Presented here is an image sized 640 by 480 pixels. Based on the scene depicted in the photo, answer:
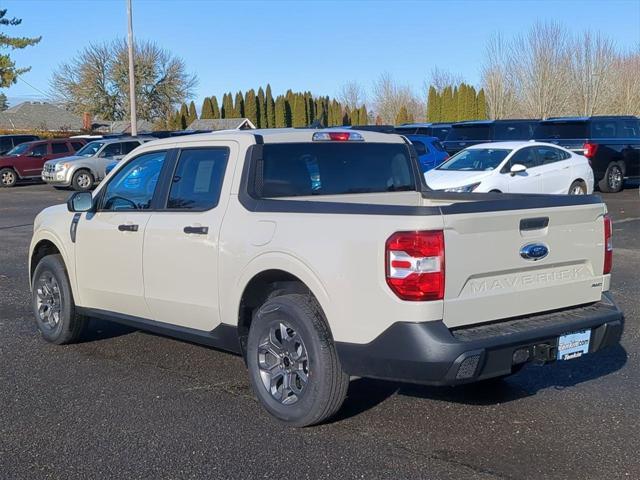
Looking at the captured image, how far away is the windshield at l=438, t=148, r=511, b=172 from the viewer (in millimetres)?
15773

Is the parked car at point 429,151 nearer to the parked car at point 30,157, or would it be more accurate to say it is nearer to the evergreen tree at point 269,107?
the parked car at point 30,157

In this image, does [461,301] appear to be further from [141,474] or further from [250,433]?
[141,474]

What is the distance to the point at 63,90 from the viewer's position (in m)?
70.1

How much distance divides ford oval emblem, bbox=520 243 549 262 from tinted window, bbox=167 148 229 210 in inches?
80.6

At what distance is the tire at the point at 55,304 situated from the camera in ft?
22.0

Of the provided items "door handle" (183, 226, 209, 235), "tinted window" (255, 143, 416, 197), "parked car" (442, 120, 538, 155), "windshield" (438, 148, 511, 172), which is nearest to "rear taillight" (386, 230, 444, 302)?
"tinted window" (255, 143, 416, 197)

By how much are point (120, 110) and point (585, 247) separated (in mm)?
68083

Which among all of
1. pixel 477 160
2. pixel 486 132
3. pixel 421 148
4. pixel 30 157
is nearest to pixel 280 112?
pixel 30 157

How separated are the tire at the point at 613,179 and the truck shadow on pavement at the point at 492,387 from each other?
53.9ft

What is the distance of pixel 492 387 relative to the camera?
5613mm

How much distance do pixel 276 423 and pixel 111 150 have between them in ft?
80.0

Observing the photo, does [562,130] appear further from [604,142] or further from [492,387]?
[492,387]

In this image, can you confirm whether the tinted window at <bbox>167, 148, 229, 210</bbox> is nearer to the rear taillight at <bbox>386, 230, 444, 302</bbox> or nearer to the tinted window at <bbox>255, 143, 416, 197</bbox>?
the tinted window at <bbox>255, 143, 416, 197</bbox>

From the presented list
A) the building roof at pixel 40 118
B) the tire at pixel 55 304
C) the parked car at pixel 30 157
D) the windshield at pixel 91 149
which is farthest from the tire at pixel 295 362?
the building roof at pixel 40 118
